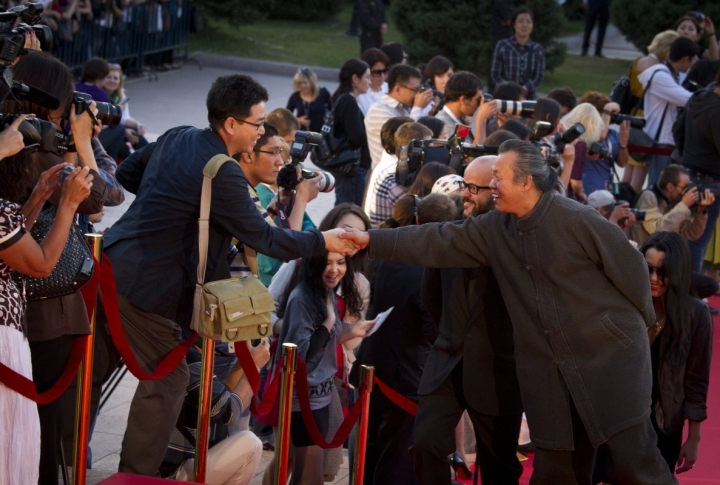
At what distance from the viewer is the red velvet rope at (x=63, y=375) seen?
376cm

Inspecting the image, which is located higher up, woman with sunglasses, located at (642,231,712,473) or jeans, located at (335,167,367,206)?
woman with sunglasses, located at (642,231,712,473)

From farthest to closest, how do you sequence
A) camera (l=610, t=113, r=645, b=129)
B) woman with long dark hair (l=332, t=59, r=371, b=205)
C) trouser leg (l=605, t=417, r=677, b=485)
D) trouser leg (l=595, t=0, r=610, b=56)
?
trouser leg (l=595, t=0, r=610, b=56) < camera (l=610, t=113, r=645, b=129) < woman with long dark hair (l=332, t=59, r=371, b=205) < trouser leg (l=605, t=417, r=677, b=485)

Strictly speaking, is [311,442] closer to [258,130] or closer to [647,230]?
[258,130]

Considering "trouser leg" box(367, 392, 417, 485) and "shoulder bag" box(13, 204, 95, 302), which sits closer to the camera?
"shoulder bag" box(13, 204, 95, 302)

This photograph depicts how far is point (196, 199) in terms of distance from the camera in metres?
4.42

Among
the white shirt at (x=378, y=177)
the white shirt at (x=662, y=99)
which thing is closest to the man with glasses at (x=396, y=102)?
the white shirt at (x=378, y=177)

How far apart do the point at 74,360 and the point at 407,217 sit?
89.2 inches

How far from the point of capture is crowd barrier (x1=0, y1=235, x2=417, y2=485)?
13.9 feet

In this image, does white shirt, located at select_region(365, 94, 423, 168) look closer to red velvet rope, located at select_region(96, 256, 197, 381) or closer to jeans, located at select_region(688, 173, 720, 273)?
jeans, located at select_region(688, 173, 720, 273)

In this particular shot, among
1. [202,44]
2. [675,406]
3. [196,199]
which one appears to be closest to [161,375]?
[196,199]

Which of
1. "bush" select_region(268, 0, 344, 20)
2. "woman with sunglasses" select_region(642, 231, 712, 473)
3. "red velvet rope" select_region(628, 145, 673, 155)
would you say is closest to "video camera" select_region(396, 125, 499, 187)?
"woman with sunglasses" select_region(642, 231, 712, 473)

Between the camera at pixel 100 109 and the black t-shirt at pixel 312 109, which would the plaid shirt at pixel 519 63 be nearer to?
the black t-shirt at pixel 312 109

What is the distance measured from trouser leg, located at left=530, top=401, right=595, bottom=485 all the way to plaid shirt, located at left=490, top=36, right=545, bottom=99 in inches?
323

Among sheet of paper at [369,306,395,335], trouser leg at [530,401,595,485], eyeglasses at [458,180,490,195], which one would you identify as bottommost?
trouser leg at [530,401,595,485]
